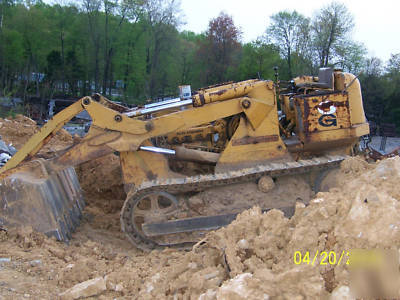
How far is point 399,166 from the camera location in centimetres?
351

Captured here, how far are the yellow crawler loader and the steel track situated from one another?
1cm

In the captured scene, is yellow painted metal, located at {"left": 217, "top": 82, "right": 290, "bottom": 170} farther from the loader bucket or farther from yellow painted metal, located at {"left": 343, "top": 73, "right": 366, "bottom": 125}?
the loader bucket

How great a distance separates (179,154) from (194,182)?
90cm

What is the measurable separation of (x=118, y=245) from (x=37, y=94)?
24.0 meters

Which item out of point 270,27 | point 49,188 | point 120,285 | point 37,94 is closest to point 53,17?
point 37,94

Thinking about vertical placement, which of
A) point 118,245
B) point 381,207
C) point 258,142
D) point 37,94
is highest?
point 37,94

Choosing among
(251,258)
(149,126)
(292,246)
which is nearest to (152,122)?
(149,126)

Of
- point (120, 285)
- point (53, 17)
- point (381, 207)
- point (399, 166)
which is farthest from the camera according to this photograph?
point (53, 17)

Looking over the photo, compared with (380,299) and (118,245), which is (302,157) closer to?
(118,245)

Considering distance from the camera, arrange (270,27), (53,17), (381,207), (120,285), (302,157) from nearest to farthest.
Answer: (381,207) → (120,285) → (302,157) → (270,27) → (53,17)

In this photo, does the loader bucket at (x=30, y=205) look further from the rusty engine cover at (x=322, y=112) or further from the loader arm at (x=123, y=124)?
the rusty engine cover at (x=322, y=112)

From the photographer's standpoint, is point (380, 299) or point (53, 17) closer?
point (380, 299)

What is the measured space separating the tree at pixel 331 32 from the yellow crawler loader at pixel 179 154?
821 inches

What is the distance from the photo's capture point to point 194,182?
541 centimetres
